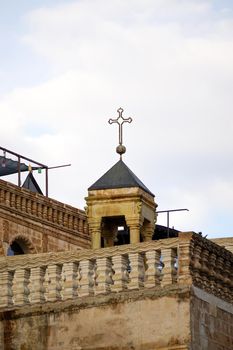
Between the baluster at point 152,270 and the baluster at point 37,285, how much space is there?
1801 mm

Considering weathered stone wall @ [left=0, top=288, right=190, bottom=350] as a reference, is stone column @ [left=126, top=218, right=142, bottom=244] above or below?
above

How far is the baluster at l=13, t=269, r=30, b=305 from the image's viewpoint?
26.6m

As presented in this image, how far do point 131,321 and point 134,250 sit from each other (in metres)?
1.07

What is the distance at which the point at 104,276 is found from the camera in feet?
85.2

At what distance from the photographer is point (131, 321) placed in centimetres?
2566

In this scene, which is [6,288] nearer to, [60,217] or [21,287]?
[21,287]

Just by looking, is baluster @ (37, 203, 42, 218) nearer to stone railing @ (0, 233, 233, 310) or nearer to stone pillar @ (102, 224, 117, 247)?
stone pillar @ (102, 224, 117, 247)

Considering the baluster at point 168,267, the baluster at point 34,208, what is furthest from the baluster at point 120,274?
the baluster at point 34,208

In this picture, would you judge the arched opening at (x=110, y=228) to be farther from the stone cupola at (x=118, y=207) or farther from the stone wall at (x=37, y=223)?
the stone wall at (x=37, y=223)

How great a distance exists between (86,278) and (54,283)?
0.56m

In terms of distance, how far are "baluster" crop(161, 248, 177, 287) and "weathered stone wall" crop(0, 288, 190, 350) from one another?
199mm

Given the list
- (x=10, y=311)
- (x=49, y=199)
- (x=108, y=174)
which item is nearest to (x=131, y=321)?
(x=10, y=311)

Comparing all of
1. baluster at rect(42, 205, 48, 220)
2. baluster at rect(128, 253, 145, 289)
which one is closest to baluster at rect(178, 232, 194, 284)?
baluster at rect(128, 253, 145, 289)

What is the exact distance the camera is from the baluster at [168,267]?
25531mm
